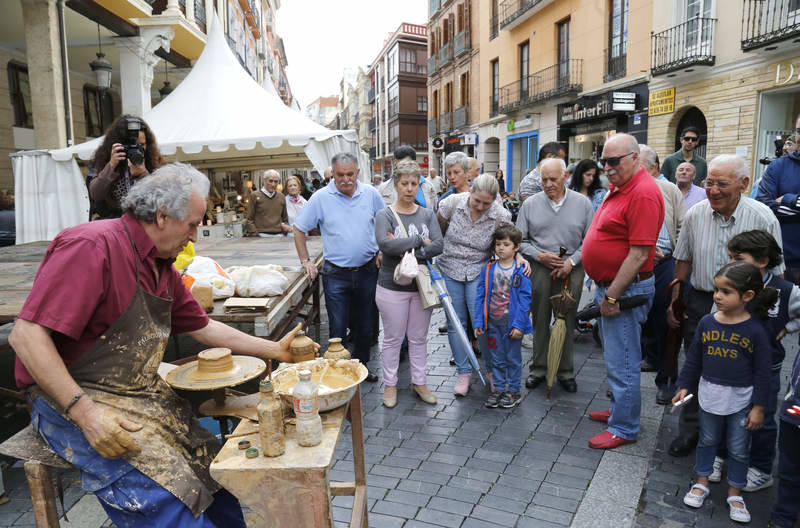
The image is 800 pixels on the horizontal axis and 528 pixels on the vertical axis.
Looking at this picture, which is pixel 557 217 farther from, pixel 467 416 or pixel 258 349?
pixel 258 349

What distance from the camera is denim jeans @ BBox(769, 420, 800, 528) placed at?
2.57 meters

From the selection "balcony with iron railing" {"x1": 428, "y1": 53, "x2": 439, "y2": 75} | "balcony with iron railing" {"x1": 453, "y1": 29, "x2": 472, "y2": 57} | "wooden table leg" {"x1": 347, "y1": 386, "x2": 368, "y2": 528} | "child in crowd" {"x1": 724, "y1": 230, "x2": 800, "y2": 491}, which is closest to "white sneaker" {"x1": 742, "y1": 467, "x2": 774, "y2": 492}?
"child in crowd" {"x1": 724, "y1": 230, "x2": 800, "y2": 491}

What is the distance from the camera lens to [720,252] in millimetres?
3326

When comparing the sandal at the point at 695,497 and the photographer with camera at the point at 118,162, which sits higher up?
the photographer with camera at the point at 118,162

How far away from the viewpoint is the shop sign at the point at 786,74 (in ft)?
34.6

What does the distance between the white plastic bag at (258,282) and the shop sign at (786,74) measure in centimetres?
1144

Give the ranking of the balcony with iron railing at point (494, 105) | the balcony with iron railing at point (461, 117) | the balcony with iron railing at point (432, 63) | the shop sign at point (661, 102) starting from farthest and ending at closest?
the balcony with iron railing at point (432, 63)
the balcony with iron railing at point (461, 117)
the balcony with iron railing at point (494, 105)
the shop sign at point (661, 102)

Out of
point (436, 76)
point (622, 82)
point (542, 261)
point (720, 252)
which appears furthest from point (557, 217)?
point (436, 76)

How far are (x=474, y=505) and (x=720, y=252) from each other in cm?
217

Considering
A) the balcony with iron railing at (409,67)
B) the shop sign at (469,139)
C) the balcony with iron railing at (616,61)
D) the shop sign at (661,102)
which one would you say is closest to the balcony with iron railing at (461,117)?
the shop sign at (469,139)

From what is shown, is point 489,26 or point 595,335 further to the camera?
point 489,26

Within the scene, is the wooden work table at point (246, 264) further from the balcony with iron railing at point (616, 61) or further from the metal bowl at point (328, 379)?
the balcony with iron railing at point (616, 61)

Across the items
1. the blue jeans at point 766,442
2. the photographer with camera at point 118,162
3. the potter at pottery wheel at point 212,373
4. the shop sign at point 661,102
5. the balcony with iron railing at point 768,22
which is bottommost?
the blue jeans at point 766,442

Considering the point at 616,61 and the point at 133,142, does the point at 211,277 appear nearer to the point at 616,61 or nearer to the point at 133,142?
the point at 133,142
